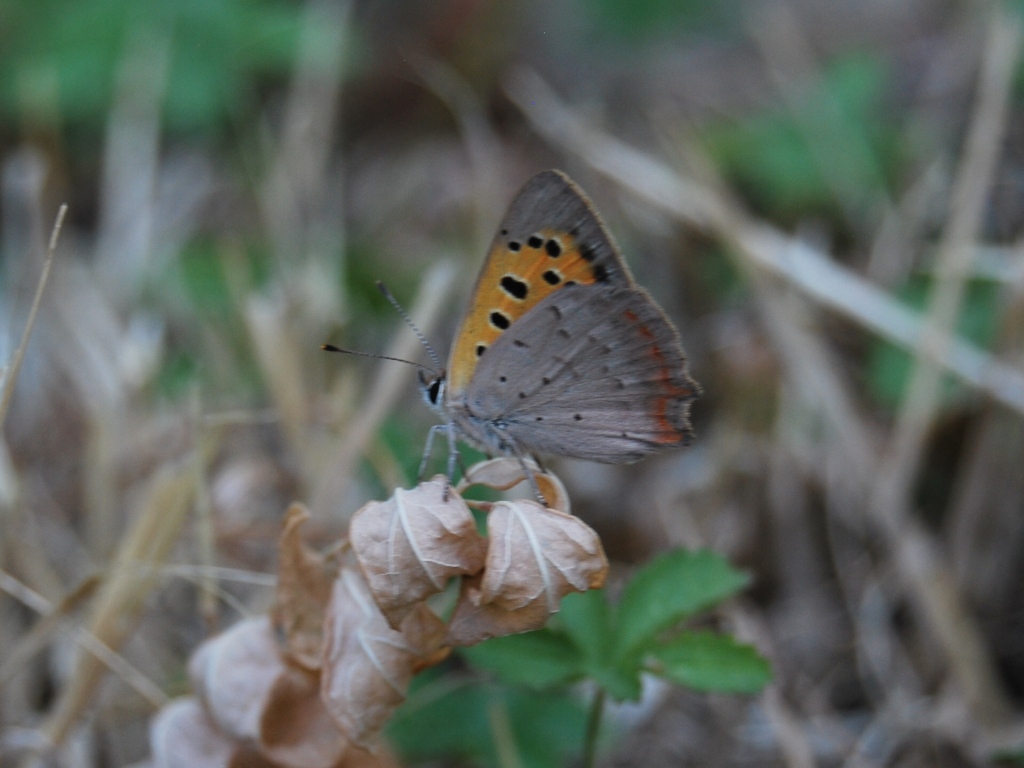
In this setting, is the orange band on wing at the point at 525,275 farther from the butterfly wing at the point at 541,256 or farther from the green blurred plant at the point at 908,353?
the green blurred plant at the point at 908,353

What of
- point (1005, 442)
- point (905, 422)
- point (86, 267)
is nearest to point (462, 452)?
point (905, 422)

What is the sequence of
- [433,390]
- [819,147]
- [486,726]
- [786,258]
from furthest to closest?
1. [819,147]
2. [786,258]
3. [433,390]
4. [486,726]

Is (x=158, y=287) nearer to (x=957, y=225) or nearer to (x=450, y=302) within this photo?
(x=450, y=302)

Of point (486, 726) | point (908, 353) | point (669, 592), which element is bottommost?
point (486, 726)

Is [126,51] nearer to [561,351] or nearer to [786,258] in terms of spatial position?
[786,258]

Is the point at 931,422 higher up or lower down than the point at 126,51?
lower down

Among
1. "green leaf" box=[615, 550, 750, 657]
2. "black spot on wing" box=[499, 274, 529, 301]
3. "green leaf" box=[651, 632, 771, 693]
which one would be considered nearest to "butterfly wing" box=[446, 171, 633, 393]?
"black spot on wing" box=[499, 274, 529, 301]

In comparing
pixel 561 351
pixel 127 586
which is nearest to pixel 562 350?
pixel 561 351
